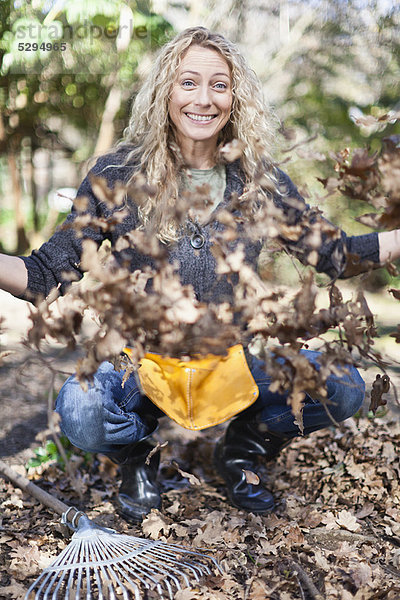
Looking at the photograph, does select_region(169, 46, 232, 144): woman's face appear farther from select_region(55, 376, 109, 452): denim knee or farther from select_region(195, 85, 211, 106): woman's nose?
select_region(55, 376, 109, 452): denim knee

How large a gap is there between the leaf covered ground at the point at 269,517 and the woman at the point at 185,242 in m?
0.12

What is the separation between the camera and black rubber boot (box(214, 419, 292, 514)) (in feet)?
6.57

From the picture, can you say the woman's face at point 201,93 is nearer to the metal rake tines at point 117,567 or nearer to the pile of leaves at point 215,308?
the pile of leaves at point 215,308

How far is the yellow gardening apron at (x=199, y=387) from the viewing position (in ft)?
5.91

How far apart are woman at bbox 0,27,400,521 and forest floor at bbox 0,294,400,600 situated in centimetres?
12

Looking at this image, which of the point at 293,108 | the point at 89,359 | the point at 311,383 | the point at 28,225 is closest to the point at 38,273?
the point at 89,359

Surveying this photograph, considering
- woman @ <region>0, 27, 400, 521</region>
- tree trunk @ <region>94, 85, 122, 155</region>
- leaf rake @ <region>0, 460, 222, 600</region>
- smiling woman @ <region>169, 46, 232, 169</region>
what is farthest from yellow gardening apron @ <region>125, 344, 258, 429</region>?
tree trunk @ <region>94, 85, 122, 155</region>

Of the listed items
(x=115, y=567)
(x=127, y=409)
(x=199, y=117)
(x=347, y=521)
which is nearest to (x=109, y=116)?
(x=199, y=117)

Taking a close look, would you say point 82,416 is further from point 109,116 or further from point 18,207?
point 18,207

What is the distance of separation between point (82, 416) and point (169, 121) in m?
1.03

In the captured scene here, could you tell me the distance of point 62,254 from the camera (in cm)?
184

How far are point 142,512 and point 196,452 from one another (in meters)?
0.62

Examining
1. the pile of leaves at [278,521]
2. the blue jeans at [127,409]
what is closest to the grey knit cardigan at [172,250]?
the blue jeans at [127,409]

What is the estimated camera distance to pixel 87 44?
18.2ft
